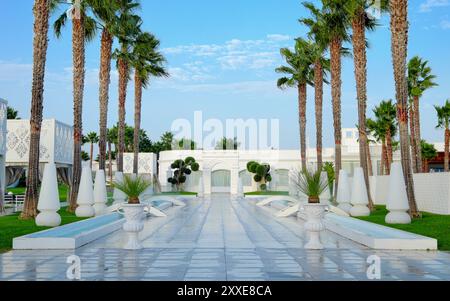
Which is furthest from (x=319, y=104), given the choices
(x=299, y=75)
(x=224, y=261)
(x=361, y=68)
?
(x=224, y=261)

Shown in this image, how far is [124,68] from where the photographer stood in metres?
26.0

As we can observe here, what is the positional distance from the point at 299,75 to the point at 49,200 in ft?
67.8

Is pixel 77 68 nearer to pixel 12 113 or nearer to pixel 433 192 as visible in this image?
pixel 433 192

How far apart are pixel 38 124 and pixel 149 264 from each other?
8.21m

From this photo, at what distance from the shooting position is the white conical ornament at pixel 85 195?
615 inches

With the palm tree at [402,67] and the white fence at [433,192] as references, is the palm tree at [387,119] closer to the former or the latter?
the white fence at [433,192]

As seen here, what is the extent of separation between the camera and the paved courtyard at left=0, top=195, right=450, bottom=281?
23.9ft

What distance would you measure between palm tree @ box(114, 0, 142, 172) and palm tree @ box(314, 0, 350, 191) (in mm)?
8078

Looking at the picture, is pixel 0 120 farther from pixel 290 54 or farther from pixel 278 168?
pixel 278 168

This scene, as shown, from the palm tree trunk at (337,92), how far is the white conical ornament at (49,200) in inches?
506

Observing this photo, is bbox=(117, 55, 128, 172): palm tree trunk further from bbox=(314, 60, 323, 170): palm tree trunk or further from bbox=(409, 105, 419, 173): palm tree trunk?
bbox=(409, 105, 419, 173): palm tree trunk

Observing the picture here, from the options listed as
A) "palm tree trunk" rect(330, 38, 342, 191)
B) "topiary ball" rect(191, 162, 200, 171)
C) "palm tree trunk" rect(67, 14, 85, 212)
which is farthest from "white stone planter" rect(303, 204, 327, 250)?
"topiary ball" rect(191, 162, 200, 171)

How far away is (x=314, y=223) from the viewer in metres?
9.97
